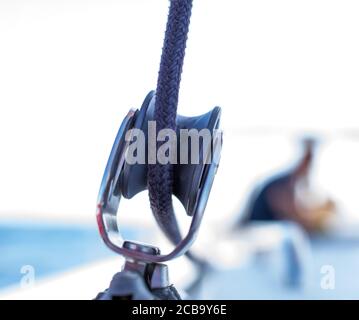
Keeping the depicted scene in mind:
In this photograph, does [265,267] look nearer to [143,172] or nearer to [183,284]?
[183,284]

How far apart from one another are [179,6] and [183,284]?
1.01m

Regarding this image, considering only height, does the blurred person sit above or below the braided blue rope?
above

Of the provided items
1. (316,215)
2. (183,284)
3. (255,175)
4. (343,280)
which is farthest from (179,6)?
→ (255,175)

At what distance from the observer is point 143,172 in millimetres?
324
